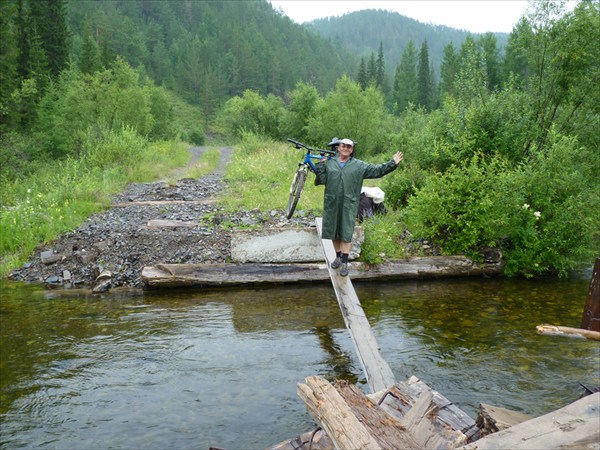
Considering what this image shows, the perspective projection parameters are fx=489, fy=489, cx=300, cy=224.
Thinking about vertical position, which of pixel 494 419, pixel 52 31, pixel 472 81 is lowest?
pixel 494 419

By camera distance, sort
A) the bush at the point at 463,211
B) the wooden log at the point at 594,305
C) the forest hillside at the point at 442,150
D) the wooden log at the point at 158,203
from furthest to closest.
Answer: the wooden log at the point at 158,203 → the forest hillside at the point at 442,150 → the bush at the point at 463,211 → the wooden log at the point at 594,305

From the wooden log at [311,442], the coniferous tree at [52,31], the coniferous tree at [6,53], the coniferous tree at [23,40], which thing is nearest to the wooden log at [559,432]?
the wooden log at [311,442]

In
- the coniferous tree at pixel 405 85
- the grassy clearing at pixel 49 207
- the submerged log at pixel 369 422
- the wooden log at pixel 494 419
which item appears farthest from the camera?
the coniferous tree at pixel 405 85

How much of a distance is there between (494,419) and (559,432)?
3.65ft

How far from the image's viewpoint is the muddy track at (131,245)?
10.9 meters

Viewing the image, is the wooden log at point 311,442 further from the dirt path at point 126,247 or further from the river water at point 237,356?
the dirt path at point 126,247

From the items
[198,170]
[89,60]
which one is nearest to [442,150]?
[198,170]

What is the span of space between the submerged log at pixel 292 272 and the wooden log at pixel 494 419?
22.5 ft

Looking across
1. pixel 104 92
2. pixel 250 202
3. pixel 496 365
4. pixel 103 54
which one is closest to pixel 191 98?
pixel 103 54

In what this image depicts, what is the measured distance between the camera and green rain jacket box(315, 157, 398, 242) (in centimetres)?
815

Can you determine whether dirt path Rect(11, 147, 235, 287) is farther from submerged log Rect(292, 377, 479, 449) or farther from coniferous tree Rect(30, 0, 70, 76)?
coniferous tree Rect(30, 0, 70, 76)

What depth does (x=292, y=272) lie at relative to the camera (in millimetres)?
10789

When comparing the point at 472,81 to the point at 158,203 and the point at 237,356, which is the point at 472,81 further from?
the point at 237,356

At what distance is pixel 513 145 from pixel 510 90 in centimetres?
217
